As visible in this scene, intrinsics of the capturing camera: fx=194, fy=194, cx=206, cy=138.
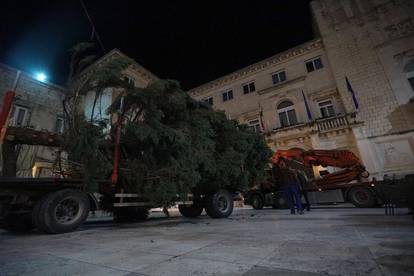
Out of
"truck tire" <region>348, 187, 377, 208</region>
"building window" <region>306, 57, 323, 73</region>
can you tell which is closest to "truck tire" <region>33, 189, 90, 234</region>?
"truck tire" <region>348, 187, 377, 208</region>

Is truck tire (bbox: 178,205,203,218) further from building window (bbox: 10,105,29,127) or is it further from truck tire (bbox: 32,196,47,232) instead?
building window (bbox: 10,105,29,127)

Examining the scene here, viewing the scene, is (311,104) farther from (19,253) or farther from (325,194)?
(19,253)

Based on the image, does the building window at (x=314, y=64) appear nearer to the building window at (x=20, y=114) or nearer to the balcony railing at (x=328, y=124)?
the balcony railing at (x=328, y=124)

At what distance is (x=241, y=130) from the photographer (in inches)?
384

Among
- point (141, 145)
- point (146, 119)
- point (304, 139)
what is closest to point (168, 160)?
point (141, 145)

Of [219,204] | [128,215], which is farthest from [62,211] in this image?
[219,204]

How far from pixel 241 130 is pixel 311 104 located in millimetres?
13170

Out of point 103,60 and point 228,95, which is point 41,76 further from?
point 228,95

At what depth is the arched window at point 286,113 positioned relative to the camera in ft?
65.8

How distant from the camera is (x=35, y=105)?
1596 centimetres

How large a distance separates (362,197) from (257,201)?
217 inches

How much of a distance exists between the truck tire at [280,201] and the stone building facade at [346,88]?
7896 mm

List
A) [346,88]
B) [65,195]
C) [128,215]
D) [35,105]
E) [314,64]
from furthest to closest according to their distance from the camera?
[314,64] → [346,88] → [35,105] → [128,215] → [65,195]

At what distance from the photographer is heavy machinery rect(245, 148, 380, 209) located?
9.60 m
